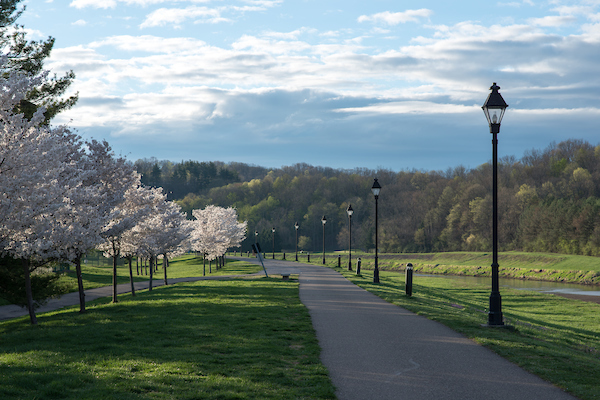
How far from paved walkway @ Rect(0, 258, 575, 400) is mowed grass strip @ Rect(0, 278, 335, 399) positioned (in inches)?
15.9

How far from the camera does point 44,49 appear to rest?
68.0ft

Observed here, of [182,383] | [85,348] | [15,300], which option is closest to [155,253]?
[15,300]

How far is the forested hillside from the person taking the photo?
7444cm

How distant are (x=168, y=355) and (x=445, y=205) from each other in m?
101

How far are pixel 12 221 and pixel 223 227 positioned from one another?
40.2 m

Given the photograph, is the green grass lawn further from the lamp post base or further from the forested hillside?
the forested hillside

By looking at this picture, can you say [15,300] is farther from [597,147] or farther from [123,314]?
[597,147]

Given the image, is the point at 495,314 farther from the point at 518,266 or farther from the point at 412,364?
the point at 518,266

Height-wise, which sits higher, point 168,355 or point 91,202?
point 91,202

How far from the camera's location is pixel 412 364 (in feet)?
24.5

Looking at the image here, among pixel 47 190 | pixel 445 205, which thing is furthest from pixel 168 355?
pixel 445 205

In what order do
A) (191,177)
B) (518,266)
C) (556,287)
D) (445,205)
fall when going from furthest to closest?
1. (191,177)
2. (445,205)
3. (518,266)
4. (556,287)

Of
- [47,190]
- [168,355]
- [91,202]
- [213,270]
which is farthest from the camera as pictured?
[213,270]

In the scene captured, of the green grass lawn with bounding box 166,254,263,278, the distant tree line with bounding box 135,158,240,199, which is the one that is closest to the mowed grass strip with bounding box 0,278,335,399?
the green grass lawn with bounding box 166,254,263,278
